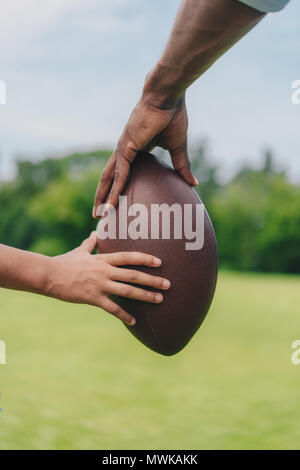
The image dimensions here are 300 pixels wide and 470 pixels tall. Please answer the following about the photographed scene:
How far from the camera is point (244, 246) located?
3622cm

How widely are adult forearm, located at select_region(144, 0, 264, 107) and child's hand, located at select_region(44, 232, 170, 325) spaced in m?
0.62

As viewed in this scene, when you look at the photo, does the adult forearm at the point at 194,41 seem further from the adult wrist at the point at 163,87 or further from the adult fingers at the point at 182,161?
the adult fingers at the point at 182,161

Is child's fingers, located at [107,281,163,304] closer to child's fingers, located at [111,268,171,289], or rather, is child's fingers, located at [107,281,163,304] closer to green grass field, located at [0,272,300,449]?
child's fingers, located at [111,268,171,289]

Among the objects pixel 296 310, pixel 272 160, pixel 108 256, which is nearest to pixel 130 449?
pixel 108 256

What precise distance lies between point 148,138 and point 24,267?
26.5 inches

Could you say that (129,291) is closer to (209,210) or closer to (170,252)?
(170,252)

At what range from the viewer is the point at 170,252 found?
214 centimetres

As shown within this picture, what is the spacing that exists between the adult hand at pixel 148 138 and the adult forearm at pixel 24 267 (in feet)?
1.28

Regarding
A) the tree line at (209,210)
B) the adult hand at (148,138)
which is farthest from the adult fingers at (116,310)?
the tree line at (209,210)

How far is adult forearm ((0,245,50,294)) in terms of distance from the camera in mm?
1990

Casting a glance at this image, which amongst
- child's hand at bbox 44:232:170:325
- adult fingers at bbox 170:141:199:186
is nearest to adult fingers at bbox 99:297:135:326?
child's hand at bbox 44:232:170:325

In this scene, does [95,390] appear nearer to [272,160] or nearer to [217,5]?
[217,5]
